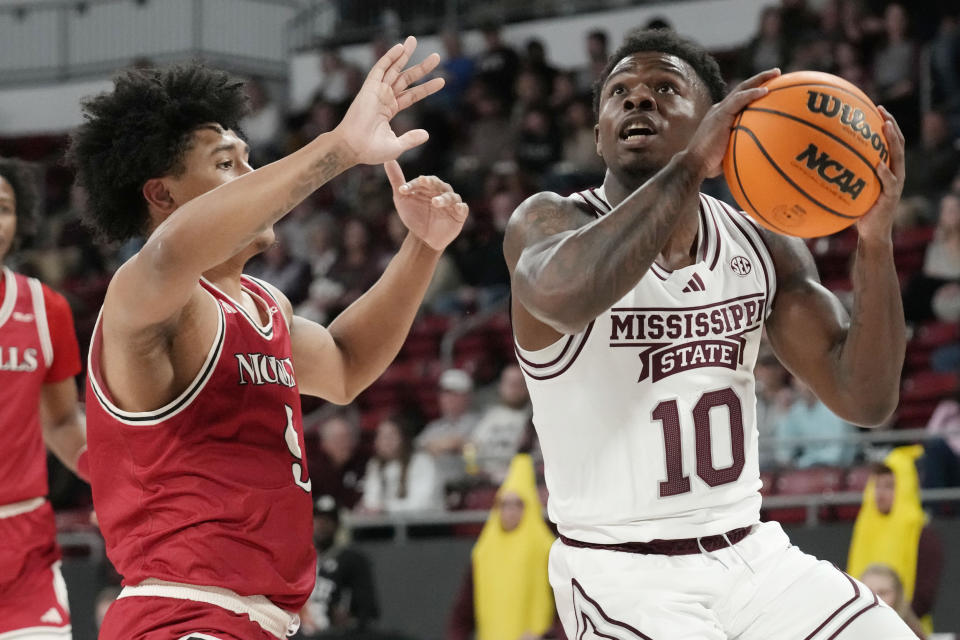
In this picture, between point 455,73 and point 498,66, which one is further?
point 455,73

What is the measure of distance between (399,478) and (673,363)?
272 inches

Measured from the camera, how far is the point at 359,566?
870 cm

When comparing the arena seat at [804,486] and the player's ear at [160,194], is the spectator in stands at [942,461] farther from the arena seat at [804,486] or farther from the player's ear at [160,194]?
the player's ear at [160,194]

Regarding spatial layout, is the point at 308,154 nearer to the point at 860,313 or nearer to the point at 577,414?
the point at 577,414

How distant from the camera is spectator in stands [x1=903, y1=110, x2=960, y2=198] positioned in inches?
442

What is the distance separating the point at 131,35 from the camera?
62.8 ft

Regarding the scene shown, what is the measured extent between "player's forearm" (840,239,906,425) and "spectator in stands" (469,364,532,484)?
20.8 feet

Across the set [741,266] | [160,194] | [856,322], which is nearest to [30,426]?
[160,194]

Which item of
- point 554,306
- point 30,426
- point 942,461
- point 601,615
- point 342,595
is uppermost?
point 554,306

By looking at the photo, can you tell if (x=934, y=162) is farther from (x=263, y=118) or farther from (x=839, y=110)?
(x=263, y=118)

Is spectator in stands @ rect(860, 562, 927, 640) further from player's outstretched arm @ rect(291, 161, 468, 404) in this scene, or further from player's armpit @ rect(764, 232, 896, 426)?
player's outstretched arm @ rect(291, 161, 468, 404)

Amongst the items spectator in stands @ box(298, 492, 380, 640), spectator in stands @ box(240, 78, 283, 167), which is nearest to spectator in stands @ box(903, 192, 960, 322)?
spectator in stands @ box(298, 492, 380, 640)

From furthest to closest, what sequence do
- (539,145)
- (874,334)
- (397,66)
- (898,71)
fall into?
(539,145)
(898,71)
(874,334)
(397,66)

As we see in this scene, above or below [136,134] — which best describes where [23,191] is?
below
